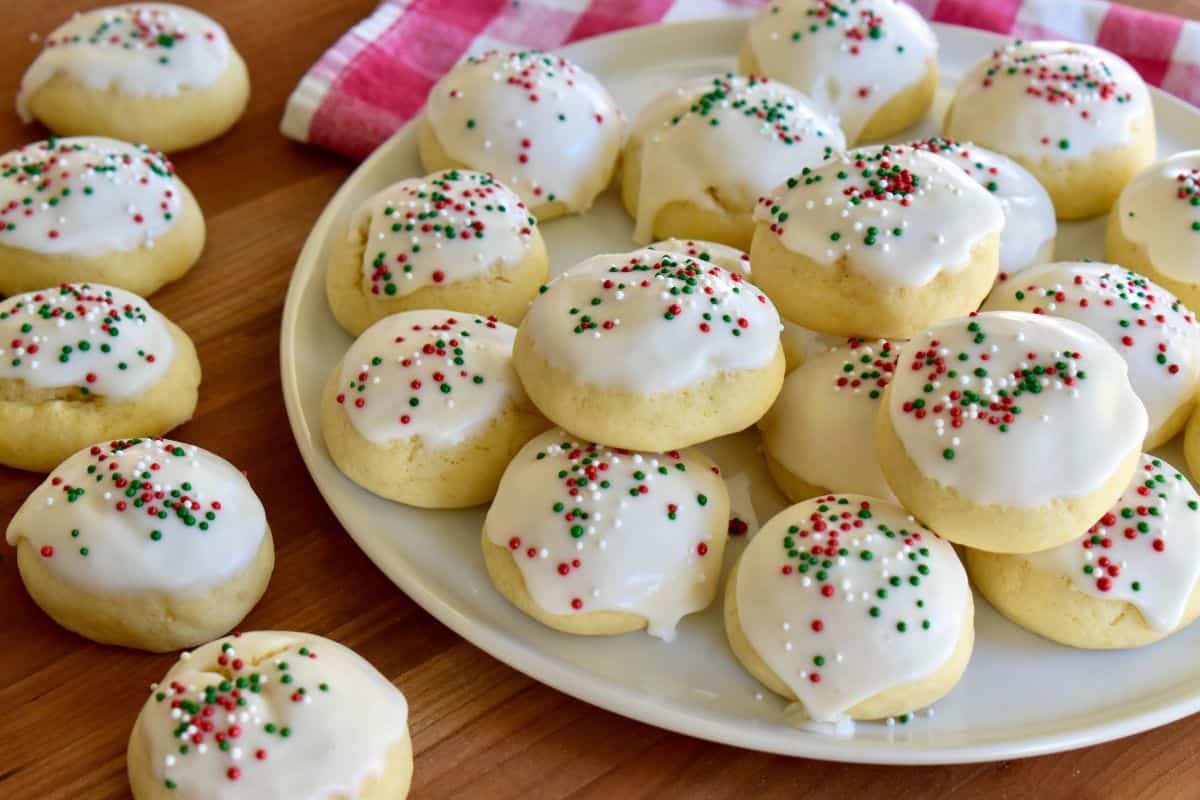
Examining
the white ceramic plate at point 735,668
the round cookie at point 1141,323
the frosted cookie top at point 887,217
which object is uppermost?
the frosted cookie top at point 887,217

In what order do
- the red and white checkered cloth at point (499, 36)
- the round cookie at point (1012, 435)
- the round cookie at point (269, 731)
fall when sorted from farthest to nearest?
1. the red and white checkered cloth at point (499, 36)
2. the round cookie at point (1012, 435)
3. the round cookie at point (269, 731)

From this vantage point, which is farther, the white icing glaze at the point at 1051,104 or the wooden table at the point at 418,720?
the white icing glaze at the point at 1051,104

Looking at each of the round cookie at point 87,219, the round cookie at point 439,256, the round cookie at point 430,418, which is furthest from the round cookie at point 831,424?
the round cookie at point 87,219

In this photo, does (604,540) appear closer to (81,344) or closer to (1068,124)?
(81,344)

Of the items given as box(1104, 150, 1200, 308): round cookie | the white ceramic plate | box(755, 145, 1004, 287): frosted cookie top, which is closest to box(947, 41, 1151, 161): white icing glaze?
box(1104, 150, 1200, 308): round cookie

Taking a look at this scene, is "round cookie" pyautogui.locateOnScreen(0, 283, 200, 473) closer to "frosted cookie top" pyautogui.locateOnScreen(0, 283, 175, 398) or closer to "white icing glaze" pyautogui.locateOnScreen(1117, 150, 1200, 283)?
"frosted cookie top" pyautogui.locateOnScreen(0, 283, 175, 398)

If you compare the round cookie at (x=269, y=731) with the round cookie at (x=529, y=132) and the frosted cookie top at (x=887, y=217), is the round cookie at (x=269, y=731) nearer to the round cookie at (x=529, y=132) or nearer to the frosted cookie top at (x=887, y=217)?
the frosted cookie top at (x=887, y=217)
